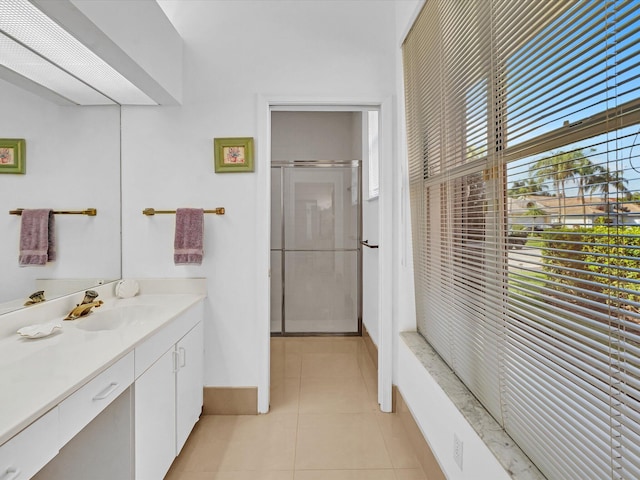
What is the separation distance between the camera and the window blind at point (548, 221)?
0.69 metres

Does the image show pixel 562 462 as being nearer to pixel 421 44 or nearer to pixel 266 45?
pixel 421 44

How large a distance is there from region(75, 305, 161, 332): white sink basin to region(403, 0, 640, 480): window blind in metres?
1.53

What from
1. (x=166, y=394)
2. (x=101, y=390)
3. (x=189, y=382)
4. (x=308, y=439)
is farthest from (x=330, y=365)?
(x=101, y=390)

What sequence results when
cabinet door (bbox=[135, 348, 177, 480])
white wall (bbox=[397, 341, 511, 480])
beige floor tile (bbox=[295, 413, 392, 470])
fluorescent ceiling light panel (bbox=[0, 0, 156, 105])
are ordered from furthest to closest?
beige floor tile (bbox=[295, 413, 392, 470]), cabinet door (bbox=[135, 348, 177, 480]), fluorescent ceiling light panel (bbox=[0, 0, 156, 105]), white wall (bbox=[397, 341, 511, 480])

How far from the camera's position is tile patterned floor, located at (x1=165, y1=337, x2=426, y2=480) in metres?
1.77

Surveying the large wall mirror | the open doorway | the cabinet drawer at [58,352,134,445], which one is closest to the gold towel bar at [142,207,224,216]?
the large wall mirror

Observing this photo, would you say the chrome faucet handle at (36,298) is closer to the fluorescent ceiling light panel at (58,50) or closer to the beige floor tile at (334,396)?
the fluorescent ceiling light panel at (58,50)

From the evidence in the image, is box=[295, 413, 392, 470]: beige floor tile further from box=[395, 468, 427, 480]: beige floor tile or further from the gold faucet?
the gold faucet

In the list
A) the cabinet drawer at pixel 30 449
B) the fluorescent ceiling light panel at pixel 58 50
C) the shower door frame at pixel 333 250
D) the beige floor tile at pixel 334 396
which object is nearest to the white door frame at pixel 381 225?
the beige floor tile at pixel 334 396

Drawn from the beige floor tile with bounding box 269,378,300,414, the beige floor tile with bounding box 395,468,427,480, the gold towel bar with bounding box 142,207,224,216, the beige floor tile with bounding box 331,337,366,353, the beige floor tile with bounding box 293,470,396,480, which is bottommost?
the beige floor tile with bounding box 395,468,427,480

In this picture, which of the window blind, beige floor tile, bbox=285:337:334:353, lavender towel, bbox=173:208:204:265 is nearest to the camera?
the window blind

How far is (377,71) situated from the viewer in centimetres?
229

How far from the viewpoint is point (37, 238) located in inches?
64.4

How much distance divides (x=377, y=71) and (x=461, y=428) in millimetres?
2045
